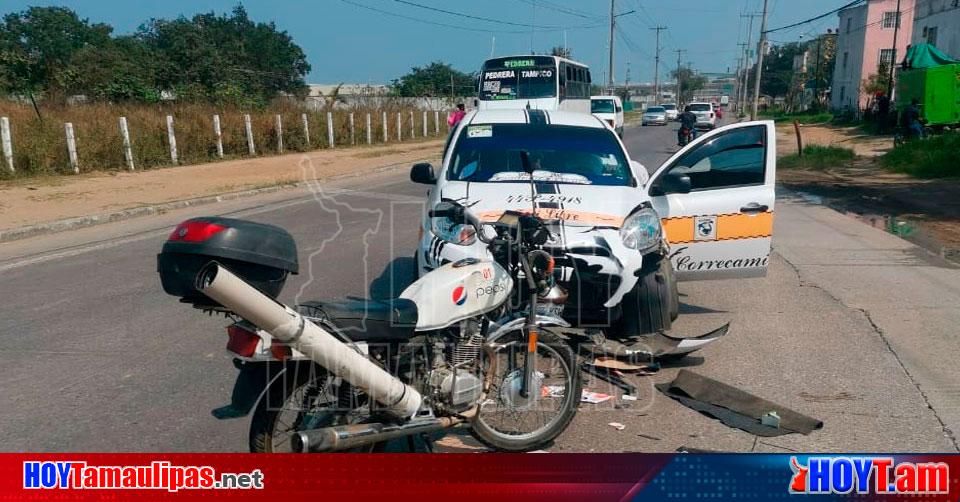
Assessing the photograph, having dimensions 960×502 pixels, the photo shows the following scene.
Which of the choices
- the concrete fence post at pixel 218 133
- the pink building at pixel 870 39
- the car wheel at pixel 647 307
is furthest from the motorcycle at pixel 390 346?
the pink building at pixel 870 39

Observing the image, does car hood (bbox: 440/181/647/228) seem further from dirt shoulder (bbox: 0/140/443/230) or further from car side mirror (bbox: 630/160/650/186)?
dirt shoulder (bbox: 0/140/443/230)

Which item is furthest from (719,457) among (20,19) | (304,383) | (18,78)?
(20,19)

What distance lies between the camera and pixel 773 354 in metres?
5.99

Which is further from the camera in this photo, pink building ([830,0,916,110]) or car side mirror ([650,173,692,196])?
pink building ([830,0,916,110])

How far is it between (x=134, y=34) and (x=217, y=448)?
6735 cm

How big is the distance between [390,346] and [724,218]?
13.2 ft

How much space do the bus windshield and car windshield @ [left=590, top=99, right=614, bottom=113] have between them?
10.2 meters

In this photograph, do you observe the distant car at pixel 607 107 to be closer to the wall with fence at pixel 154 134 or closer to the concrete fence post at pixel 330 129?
the wall with fence at pixel 154 134

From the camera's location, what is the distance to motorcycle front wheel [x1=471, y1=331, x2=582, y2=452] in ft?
13.7

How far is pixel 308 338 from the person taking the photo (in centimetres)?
328

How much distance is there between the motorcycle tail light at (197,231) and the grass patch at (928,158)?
20724mm

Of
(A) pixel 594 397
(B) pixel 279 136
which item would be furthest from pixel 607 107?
(A) pixel 594 397

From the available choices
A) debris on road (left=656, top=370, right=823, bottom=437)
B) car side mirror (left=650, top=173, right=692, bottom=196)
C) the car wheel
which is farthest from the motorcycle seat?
car side mirror (left=650, top=173, right=692, bottom=196)

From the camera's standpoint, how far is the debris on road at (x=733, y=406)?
4602 millimetres
